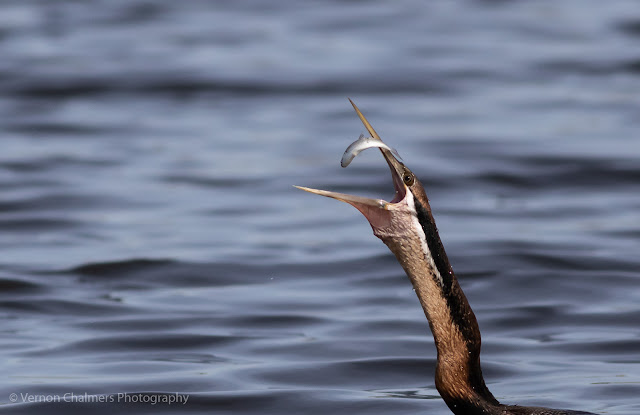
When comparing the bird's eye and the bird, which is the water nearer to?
the bird

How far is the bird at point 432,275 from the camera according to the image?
15.6ft

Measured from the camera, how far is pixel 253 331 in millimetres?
8312

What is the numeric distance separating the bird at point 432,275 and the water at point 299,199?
1.36 m

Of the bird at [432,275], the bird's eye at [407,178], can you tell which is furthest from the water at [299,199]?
the bird's eye at [407,178]

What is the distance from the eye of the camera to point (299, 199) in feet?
42.0

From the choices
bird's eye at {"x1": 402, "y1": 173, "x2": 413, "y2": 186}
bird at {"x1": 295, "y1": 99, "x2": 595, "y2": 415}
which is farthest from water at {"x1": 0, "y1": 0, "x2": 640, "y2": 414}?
bird's eye at {"x1": 402, "y1": 173, "x2": 413, "y2": 186}

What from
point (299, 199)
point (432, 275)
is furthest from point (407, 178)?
point (299, 199)

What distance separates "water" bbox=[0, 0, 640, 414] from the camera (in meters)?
7.26

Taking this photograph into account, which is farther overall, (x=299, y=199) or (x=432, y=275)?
(x=299, y=199)

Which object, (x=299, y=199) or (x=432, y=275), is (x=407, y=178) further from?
(x=299, y=199)

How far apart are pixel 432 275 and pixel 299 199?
805 centimetres

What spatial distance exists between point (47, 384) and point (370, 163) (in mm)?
8049

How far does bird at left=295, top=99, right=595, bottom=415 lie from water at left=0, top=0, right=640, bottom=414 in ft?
4.45

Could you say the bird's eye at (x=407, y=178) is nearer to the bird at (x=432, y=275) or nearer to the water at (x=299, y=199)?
the bird at (x=432, y=275)
